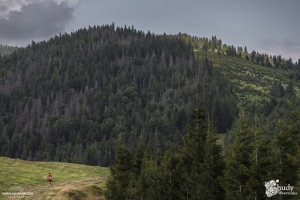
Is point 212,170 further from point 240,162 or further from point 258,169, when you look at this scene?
point 258,169

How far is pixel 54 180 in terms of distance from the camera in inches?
2638

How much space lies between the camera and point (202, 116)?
4297 centimetres

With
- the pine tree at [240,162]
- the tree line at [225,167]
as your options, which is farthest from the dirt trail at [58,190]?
the pine tree at [240,162]

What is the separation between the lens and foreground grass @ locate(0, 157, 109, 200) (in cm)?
5553

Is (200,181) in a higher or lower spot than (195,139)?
lower

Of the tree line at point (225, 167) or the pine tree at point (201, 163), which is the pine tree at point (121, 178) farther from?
the pine tree at point (201, 163)

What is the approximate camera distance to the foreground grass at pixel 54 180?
5553 cm

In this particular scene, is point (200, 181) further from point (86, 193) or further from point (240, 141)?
point (86, 193)

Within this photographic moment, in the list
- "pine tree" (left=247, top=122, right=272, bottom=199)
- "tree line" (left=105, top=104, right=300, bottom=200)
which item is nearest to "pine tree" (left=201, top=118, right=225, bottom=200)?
"tree line" (left=105, top=104, right=300, bottom=200)

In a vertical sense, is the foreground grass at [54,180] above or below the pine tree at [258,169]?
below

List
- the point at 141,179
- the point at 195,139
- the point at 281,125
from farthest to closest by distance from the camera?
the point at 141,179 < the point at 195,139 < the point at 281,125

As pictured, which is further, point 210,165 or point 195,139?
point 195,139

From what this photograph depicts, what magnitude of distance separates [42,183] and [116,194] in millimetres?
19696

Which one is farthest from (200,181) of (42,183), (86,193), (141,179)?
(42,183)
